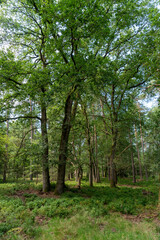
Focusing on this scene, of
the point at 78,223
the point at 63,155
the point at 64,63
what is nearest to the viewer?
the point at 78,223

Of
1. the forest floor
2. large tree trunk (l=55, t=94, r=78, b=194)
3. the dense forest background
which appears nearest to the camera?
the forest floor

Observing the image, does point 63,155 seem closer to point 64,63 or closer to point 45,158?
point 45,158

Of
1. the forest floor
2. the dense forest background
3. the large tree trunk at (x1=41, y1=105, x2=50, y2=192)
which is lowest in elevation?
the forest floor

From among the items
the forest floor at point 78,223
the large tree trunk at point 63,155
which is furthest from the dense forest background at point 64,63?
the forest floor at point 78,223

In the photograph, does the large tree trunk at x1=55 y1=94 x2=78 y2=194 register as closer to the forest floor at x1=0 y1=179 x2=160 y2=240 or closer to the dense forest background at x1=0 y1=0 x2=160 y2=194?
the dense forest background at x1=0 y1=0 x2=160 y2=194

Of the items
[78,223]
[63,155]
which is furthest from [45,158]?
[78,223]

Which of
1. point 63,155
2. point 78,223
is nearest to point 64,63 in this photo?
point 63,155

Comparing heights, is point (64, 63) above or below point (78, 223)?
above

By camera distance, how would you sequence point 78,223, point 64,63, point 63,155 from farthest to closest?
point 63,155 → point 64,63 → point 78,223

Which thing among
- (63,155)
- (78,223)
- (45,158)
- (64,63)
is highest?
(64,63)

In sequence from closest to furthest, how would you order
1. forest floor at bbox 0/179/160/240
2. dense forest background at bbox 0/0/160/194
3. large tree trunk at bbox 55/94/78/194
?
1. forest floor at bbox 0/179/160/240
2. dense forest background at bbox 0/0/160/194
3. large tree trunk at bbox 55/94/78/194

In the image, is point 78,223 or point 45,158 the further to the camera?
point 45,158

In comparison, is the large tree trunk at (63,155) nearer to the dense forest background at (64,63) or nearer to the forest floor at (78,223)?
the dense forest background at (64,63)

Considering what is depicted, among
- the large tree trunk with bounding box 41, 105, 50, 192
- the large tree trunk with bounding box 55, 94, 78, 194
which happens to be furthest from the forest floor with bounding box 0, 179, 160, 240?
the large tree trunk with bounding box 41, 105, 50, 192
